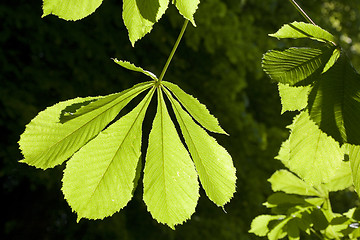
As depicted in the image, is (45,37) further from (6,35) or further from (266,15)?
(266,15)

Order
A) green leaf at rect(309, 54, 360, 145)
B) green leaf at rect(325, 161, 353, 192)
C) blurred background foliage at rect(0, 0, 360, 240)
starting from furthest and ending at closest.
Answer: blurred background foliage at rect(0, 0, 360, 240) < green leaf at rect(325, 161, 353, 192) < green leaf at rect(309, 54, 360, 145)

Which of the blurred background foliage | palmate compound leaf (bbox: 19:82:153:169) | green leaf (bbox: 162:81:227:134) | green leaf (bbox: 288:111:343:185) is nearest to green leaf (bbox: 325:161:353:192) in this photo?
green leaf (bbox: 288:111:343:185)

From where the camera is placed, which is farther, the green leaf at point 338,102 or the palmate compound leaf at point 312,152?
the palmate compound leaf at point 312,152

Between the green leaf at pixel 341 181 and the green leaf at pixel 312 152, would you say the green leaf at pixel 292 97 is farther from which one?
the green leaf at pixel 341 181

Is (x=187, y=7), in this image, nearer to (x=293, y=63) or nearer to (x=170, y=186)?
(x=293, y=63)

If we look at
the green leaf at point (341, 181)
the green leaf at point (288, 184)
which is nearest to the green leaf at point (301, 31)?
the green leaf at point (341, 181)

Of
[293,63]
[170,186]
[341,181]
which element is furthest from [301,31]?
[341,181]

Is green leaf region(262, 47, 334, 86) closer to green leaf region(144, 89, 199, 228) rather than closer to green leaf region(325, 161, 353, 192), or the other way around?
green leaf region(144, 89, 199, 228)

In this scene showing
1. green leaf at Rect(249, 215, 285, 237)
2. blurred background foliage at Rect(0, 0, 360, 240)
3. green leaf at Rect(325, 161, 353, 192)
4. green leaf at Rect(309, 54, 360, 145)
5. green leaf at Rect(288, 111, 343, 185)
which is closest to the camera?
green leaf at Rect(309, 54, 360, 145)
